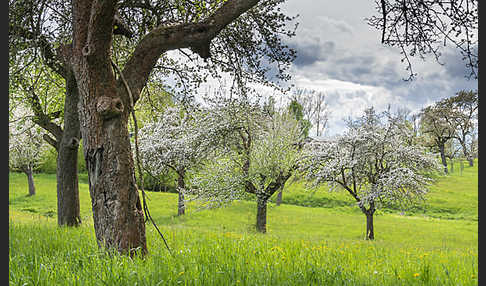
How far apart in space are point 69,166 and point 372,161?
1344 centimetres

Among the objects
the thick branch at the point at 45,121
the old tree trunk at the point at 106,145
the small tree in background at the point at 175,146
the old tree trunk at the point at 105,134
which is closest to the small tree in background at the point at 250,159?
the small tree in background at the point at 175,146

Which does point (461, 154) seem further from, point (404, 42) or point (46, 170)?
point (46, 170)

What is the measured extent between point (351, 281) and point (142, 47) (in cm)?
391

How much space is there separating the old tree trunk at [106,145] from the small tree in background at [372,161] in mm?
12365

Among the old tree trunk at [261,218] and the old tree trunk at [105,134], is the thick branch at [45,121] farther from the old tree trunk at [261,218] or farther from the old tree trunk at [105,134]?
the old tree trunk at [261,218]

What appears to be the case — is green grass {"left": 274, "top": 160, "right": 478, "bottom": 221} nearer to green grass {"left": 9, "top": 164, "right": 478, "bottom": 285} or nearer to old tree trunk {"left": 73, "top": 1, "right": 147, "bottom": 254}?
green grass {"left": 9, "top": 164, "right": 478, "bottom": 285}

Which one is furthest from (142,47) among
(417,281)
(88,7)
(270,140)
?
(270,140)

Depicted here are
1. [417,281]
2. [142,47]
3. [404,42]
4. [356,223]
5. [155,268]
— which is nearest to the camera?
[155,268]

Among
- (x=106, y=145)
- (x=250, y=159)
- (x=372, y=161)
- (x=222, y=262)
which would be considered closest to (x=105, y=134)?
(x=106, y=145)

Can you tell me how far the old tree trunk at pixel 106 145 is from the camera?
3.90 meters

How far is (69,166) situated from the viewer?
26.9ft

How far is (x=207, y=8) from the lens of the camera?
7.36 m

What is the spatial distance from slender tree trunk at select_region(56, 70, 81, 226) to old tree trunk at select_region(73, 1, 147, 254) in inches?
164

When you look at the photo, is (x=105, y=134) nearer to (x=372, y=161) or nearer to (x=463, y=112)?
(x=372, y=161)
